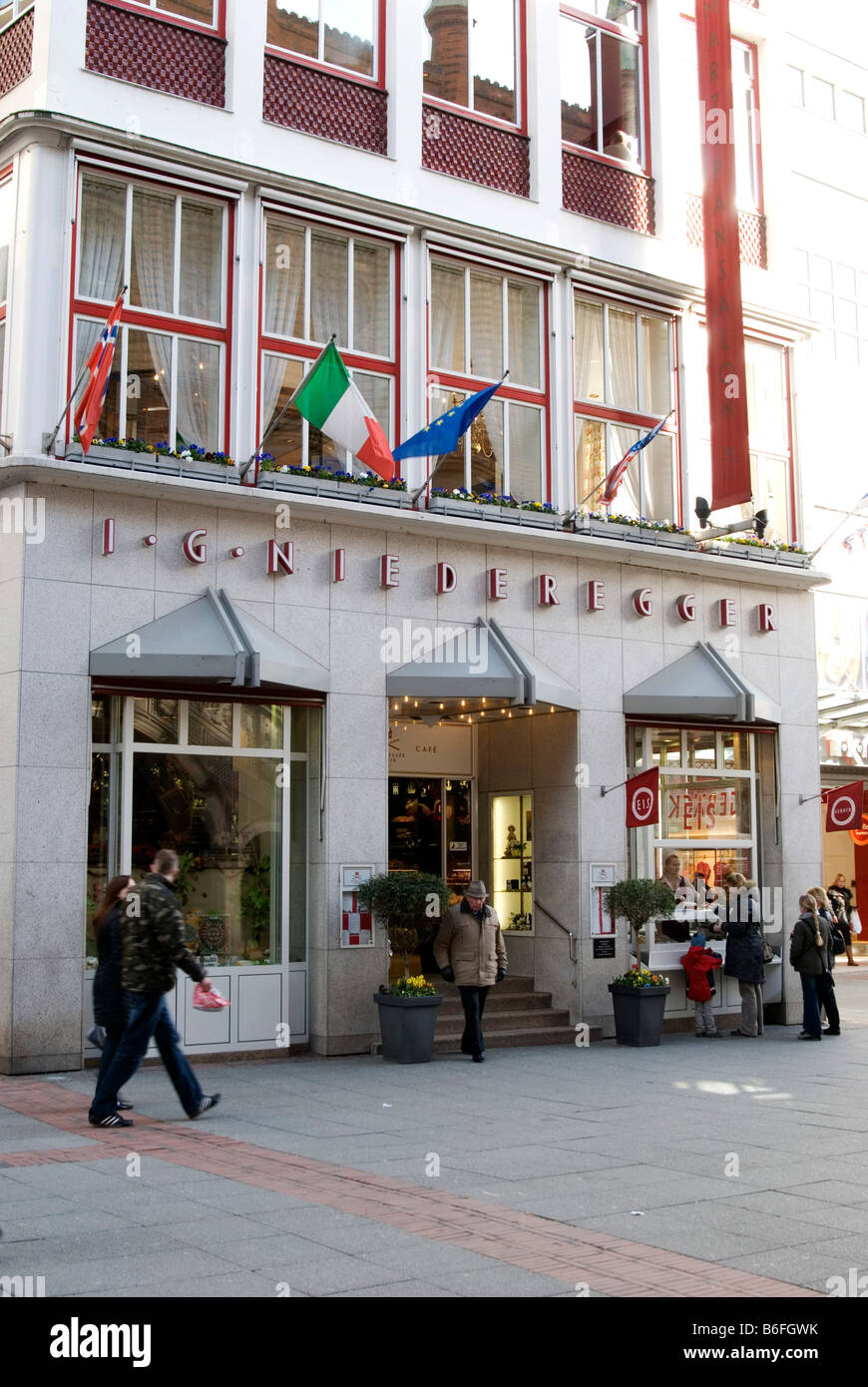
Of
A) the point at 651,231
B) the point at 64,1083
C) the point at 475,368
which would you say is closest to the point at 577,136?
the point at 651,231

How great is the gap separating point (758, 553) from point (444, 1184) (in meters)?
12.9

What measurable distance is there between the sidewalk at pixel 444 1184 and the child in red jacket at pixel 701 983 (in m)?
3.16

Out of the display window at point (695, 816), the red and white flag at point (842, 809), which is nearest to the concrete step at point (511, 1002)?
the display window at point (695, 816)

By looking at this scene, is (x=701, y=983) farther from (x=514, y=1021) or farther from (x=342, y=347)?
(x=342, y=347)

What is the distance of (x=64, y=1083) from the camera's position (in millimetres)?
13359

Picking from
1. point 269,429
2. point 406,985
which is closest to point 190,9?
point 269,429

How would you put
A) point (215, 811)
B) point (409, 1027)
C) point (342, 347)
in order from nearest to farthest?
point (409, 1027) < point (215, 811) < point (342, 347)

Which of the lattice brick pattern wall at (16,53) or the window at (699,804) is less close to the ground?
the lattice brick pattern wall at (16,53)

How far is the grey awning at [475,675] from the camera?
643 inches

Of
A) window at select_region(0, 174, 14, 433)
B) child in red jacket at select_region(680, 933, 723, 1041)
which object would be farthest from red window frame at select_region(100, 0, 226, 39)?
child in red jacket at select_region(680, 933, 723, 1041)

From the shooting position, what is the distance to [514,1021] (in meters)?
17.5

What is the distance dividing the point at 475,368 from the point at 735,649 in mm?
5219

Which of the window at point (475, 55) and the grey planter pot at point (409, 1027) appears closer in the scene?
the grey planter pot at point (409, 1027)

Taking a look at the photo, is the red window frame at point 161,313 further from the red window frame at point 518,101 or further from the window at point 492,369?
the red window frame at point 518,101
